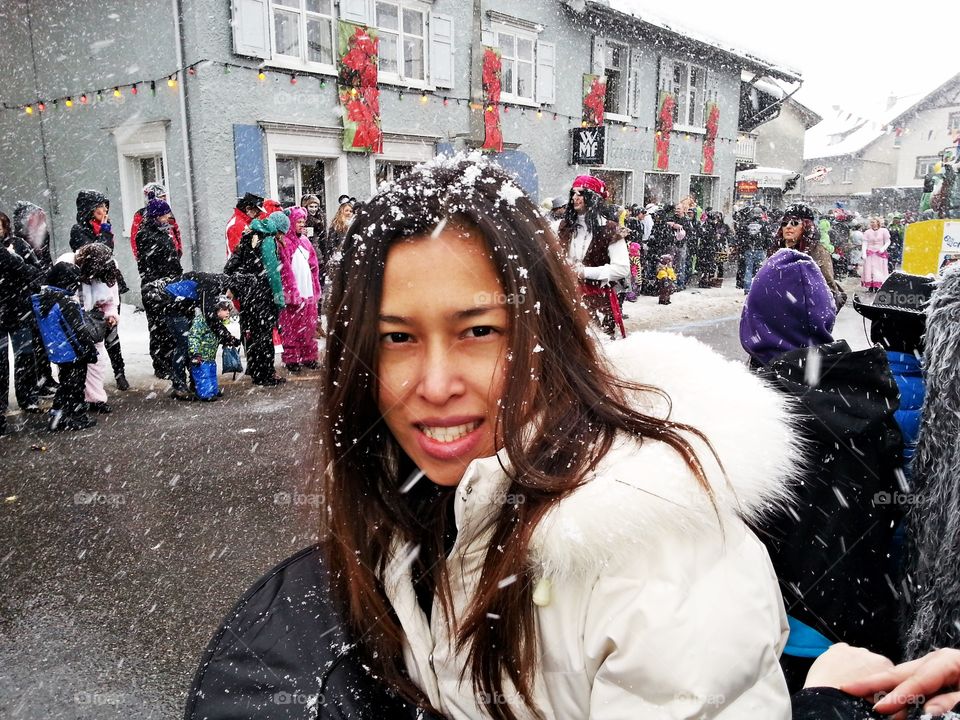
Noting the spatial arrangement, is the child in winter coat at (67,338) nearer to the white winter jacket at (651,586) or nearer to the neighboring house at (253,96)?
the neighboring house at (253,96)

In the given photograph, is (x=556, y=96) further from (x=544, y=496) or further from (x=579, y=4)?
(x=544, y=496)

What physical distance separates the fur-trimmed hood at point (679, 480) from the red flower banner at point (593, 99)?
16103 millimetres

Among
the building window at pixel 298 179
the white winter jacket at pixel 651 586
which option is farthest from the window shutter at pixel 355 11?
the white winter jacket at pixel 651 586

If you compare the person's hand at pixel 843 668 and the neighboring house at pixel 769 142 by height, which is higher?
the neighboring house at pixel 769 142

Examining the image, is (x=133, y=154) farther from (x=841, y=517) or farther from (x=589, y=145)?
(x=841, y=517)

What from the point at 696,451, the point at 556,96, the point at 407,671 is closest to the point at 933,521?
the point at 696,451

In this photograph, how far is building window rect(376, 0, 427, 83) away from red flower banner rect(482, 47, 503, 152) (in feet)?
4.55

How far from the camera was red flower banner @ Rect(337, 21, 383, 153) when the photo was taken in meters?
11.5

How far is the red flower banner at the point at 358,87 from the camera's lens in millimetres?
11508

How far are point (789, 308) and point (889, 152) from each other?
5616 centimetres

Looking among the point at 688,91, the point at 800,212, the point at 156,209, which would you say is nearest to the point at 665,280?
the point at 800,212

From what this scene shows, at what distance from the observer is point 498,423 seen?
3.92 feet

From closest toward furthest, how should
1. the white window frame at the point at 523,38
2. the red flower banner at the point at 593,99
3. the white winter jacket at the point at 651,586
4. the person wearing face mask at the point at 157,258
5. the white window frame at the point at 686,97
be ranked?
the white winter jacket at the point at 651,586, the person wearing face mask at the point at 157,258, the white window frame at the point at 523,38, the red flower banner at the point at 593,99, the white window frame at the point at 686,97

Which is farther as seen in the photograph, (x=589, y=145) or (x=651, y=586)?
(x=589, y=145)
